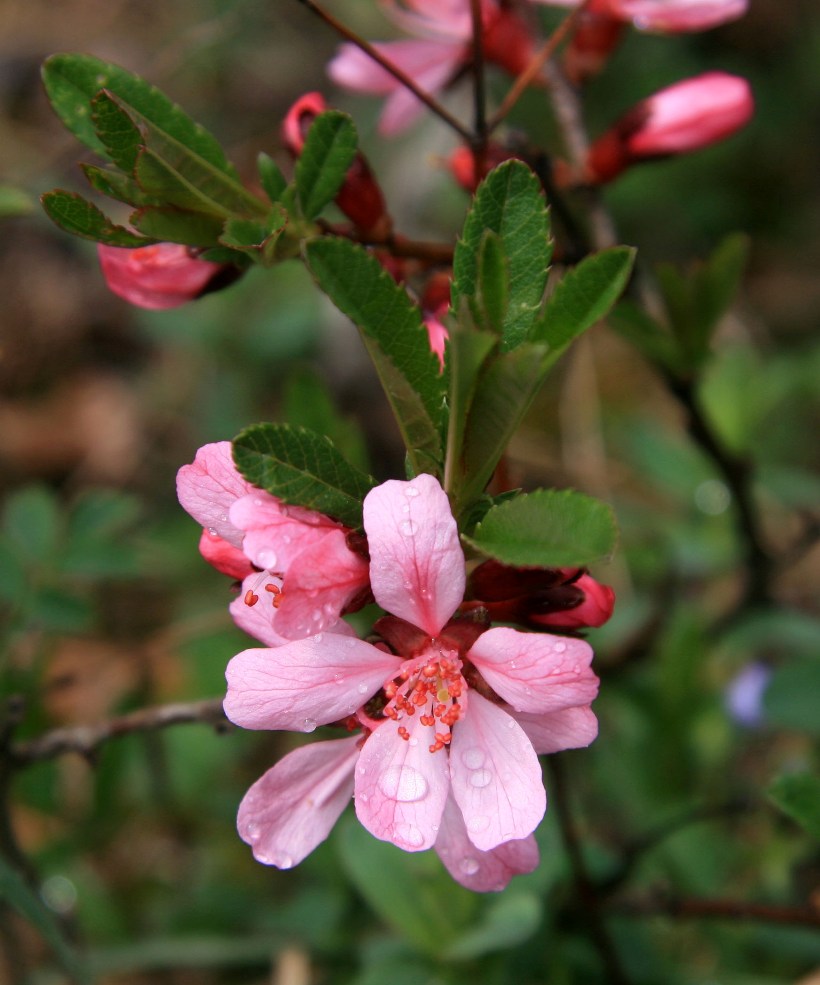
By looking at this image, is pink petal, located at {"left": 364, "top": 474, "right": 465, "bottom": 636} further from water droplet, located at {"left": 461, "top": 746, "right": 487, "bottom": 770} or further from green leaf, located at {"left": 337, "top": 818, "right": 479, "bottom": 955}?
green leaf, located at {"left": 337, "top": 818, "right": 479, "bottom": 955}

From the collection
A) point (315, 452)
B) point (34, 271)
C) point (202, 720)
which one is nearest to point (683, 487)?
point (202, 720)

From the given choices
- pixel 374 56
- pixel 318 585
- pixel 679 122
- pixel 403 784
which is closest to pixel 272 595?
pixel 318 585

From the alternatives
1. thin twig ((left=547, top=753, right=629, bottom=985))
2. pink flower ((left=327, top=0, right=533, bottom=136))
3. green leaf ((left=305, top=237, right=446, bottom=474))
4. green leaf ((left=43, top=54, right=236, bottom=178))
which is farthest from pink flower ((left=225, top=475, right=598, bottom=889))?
pink flower ((left=327, top=0, right=533, bottom=136))

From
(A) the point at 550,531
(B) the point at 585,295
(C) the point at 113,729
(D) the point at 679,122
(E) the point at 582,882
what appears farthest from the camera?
(E) the point at 582,882

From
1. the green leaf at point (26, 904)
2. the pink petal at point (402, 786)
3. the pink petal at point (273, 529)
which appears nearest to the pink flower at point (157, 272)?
the pink petal at point (273, 529)

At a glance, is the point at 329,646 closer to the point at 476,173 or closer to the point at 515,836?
the point at 515,836

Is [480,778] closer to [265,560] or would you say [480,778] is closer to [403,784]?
[403,784]
